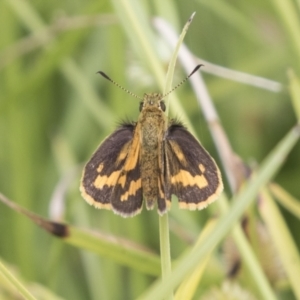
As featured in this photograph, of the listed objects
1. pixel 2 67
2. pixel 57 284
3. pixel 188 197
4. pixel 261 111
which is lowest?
pixel 57 284

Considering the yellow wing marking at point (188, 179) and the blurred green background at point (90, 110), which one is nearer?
the yellow wing marking at point (188, 179)

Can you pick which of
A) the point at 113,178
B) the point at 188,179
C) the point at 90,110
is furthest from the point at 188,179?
the point at 90,110

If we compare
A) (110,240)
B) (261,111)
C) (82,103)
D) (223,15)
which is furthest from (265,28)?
(110,240)

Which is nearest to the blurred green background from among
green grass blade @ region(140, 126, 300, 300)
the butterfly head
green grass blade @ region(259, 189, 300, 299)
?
green grass blade @ region(259, 189, 300, 299)

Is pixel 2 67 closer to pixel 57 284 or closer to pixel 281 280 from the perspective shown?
pixel 57 284

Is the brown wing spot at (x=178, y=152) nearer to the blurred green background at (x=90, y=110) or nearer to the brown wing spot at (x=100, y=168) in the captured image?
the brown wing spot at (x=100, y=168)

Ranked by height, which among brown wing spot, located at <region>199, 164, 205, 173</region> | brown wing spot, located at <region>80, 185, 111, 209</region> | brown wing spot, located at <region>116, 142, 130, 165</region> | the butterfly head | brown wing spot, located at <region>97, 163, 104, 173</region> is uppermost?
the butterfly head

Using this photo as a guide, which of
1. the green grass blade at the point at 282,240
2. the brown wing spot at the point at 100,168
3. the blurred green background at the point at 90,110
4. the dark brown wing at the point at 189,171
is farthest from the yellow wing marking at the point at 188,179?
the blurred green background at the point at 90,110

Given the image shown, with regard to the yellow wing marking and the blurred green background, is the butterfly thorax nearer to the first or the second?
the yellow wing marking
